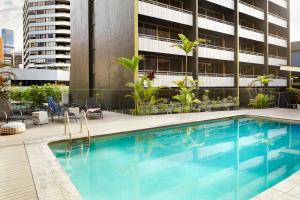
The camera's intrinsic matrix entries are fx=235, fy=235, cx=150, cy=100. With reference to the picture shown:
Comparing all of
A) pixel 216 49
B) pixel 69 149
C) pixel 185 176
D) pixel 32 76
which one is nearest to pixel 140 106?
pixel 69 149

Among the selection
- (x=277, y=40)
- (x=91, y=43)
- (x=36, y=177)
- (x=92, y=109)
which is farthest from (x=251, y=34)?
(x=36, y=177)

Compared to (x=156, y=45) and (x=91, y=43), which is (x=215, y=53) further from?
(x=91, y=43)

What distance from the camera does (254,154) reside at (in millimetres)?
8914

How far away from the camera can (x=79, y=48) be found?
31141 mm

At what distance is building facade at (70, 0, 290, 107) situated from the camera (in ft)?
66.1

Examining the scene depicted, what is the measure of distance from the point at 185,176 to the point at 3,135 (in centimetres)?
754

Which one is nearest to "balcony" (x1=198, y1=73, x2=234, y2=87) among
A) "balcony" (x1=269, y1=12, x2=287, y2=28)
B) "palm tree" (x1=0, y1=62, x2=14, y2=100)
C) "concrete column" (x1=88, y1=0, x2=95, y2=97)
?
"balcony" (x1=269, y1=12, x2=287, y2=28)

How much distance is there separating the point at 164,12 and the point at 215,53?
735 centimetres

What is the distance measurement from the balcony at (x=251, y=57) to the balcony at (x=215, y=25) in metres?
3.19

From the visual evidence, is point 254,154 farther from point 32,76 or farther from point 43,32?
point 43,32

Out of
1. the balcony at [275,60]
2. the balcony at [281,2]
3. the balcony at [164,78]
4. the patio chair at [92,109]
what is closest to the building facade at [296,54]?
the balcony at [275,60]

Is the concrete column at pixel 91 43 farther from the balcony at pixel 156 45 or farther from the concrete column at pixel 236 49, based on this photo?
the concrete column at pixel 236 49

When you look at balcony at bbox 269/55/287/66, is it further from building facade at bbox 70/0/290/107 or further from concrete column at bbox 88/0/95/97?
concrete column at bbox 88/0/95/97

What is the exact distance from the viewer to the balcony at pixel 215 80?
23.4 m
